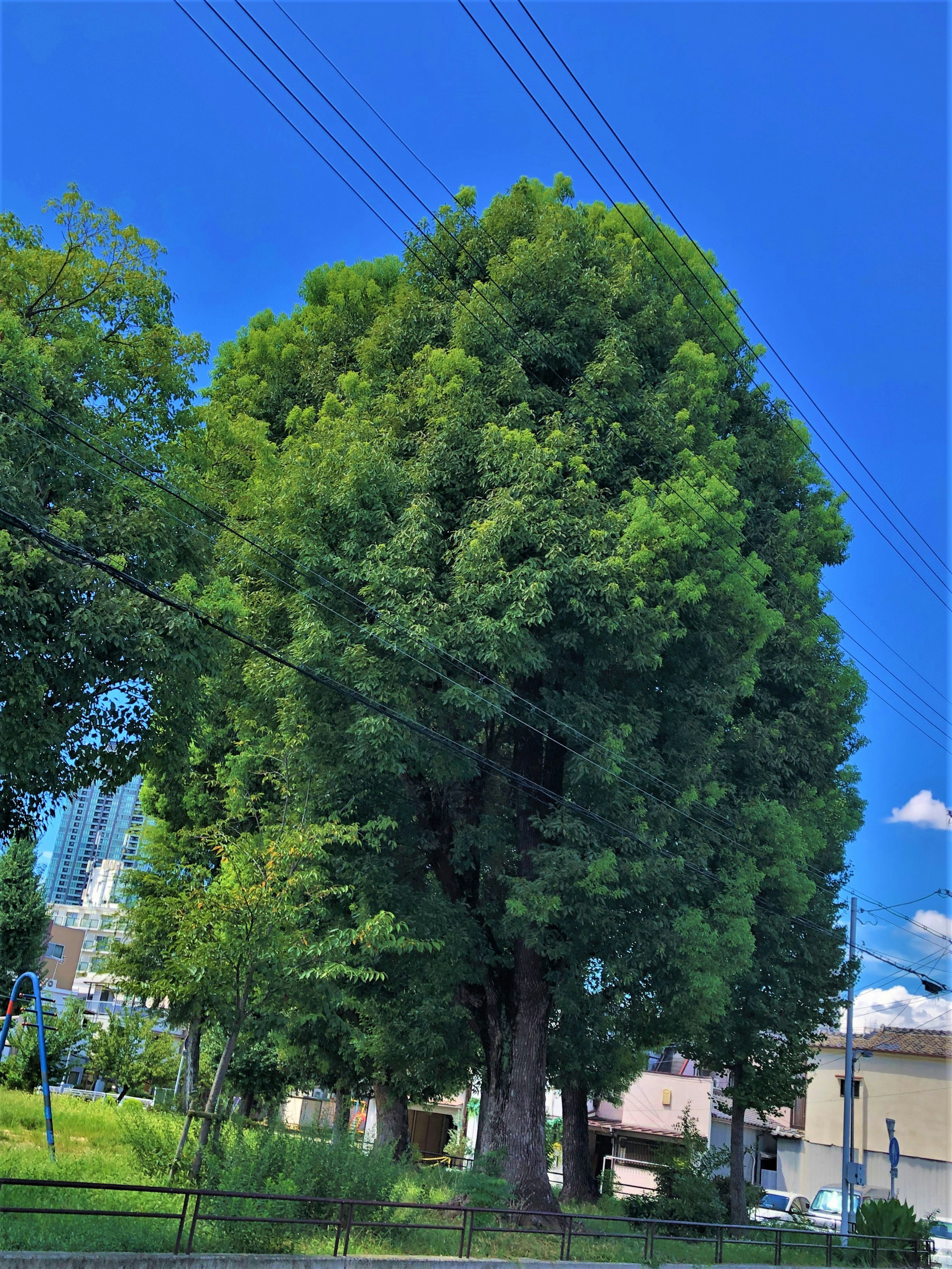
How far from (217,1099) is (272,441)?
1472 centimetres

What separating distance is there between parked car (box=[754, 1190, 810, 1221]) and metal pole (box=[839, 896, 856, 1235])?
237cm

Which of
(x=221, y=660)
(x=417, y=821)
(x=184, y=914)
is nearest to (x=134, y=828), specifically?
(x=417, y=821)

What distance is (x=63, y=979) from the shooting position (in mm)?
81500

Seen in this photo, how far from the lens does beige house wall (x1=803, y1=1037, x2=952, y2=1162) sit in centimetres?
3862

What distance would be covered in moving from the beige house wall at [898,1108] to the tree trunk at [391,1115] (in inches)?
910

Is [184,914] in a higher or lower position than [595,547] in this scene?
lower

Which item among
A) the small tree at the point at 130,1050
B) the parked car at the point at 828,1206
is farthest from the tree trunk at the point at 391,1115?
the parked car at the point at 828,1206

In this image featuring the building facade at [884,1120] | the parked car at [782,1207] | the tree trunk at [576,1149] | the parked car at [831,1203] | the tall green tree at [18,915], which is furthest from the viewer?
the building facade at [884,1120]

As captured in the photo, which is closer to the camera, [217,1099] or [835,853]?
[217,1099]

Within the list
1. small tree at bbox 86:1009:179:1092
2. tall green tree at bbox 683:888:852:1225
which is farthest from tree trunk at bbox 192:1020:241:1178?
small tree at bbox 86:1009:179:1092

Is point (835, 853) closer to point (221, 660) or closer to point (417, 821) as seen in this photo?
point (417, 821)

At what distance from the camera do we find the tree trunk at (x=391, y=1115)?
23.5m

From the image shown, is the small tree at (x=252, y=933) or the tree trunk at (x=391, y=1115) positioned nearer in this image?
the small tree at (x=252, y=933)

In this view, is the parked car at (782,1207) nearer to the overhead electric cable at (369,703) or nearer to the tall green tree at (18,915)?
the overhead electric cable at (369,703)
